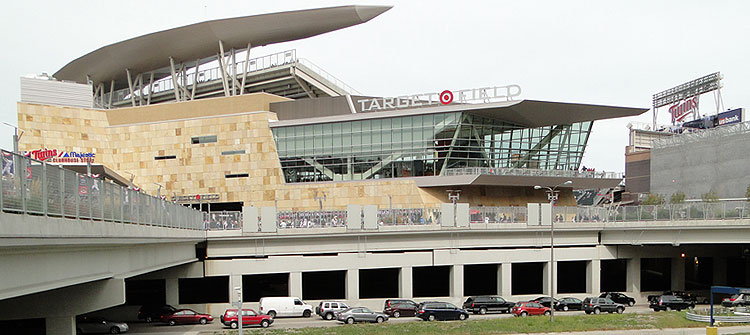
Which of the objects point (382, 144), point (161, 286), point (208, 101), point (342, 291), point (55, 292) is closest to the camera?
point (55, 292)

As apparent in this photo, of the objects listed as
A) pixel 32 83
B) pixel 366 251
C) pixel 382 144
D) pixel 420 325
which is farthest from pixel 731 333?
pixel 32 83

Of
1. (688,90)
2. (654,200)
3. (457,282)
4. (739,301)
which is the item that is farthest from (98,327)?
(688,90)

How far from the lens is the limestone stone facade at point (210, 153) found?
219ft

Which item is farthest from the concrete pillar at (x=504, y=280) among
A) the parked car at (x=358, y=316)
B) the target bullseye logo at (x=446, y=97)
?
the target bullseye logo at (x=446, y=97)

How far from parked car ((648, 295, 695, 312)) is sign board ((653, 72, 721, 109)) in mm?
72738

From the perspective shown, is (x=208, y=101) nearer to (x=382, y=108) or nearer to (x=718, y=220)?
(x=382, y=108)

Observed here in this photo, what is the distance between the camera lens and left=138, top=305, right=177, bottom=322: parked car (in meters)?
39.7

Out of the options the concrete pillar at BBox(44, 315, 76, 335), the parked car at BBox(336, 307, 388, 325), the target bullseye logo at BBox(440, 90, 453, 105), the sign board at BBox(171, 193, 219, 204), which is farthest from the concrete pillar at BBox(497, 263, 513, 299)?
the sign board at BBox(171, 193, 219, 204)

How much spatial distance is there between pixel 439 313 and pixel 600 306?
1263 centimetres

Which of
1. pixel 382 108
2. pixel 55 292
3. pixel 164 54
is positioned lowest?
pixel 55 292

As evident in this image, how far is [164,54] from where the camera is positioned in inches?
3265

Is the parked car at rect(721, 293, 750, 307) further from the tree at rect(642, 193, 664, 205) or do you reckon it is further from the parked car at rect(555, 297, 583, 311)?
the tree at rect(642, 193, 664, 205)

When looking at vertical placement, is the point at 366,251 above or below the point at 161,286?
above

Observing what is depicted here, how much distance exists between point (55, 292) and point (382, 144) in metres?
46.2
